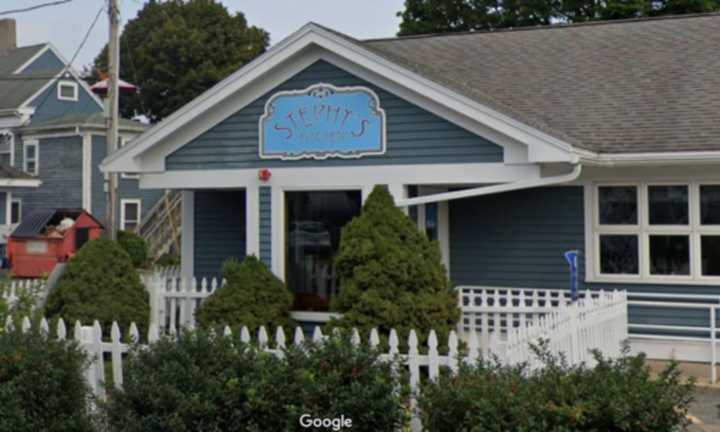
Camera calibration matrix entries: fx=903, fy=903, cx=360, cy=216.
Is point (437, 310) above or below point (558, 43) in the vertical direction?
below

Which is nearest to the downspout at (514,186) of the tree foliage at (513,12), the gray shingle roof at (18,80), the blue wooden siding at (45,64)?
the tree foliage at (513,12)

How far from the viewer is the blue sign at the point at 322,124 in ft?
38.2

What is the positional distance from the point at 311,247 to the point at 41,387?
5527mm

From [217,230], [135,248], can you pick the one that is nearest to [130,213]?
[135,248]

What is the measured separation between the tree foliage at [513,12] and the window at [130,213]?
1296cm

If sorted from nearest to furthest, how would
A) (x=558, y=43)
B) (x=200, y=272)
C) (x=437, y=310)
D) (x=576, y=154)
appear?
1. (x=437, y=310)
2. (x=576, y=154)
3. (x=200, y=272)
4. (x=558, y=43)

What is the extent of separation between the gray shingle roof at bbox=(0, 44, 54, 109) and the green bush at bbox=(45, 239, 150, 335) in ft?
90.4

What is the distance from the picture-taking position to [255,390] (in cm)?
674

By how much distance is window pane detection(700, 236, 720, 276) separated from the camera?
40.7 ft

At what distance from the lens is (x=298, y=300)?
40.5 ft

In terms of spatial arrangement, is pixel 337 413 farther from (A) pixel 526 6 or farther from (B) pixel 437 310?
(A) pixel 526 6

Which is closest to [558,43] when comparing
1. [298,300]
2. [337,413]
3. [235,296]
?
[298,300]

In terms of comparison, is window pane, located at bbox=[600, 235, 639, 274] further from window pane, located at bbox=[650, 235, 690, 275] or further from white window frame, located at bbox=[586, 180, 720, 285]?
window pane, located at bbox=[650, 235, 690, 275]

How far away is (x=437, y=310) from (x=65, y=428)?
13.6ft
